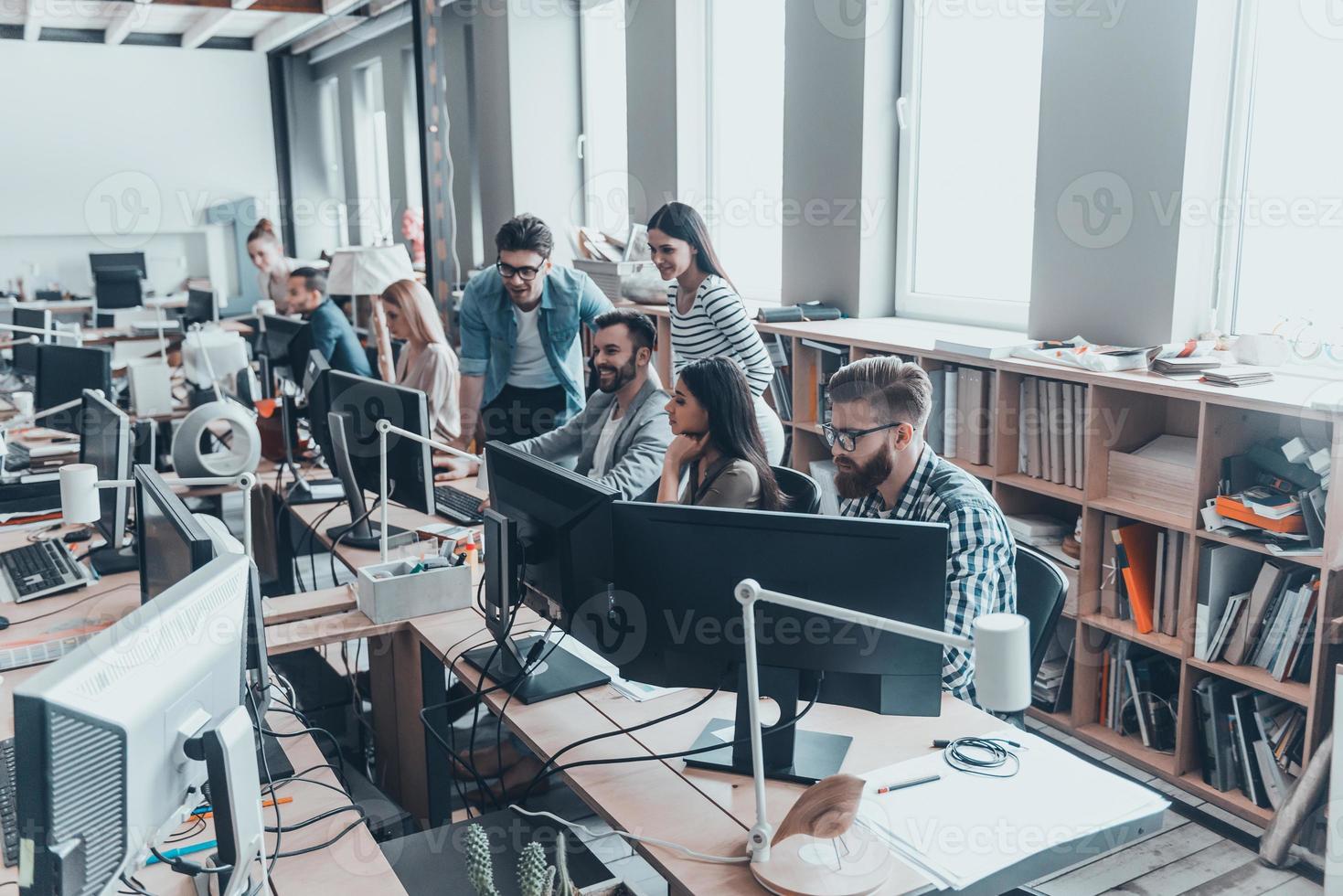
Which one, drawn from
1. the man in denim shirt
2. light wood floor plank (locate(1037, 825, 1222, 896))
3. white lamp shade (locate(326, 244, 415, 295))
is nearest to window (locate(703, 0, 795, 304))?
the man in denim shirt

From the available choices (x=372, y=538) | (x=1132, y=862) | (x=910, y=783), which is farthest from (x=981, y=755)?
(x=372, y=538)

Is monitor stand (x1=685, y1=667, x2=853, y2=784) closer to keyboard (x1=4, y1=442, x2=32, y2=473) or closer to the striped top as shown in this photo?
the striped top

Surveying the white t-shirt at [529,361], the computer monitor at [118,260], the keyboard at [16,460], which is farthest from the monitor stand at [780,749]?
the computer monitor at [118,260]

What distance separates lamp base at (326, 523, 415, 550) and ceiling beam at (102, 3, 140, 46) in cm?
689

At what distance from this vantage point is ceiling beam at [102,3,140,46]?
8664mm

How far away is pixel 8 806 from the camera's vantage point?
1.63 m

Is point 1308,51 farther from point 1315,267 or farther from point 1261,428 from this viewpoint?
point 1261,428

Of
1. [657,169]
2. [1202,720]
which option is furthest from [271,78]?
[1202,720]

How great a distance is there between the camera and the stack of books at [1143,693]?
3092mm

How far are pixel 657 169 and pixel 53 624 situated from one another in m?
3.81

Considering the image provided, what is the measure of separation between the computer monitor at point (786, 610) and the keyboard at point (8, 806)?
0.91 m

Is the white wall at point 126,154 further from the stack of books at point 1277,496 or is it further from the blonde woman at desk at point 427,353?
the stack of books at point 1277,496

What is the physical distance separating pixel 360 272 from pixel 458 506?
286 cm

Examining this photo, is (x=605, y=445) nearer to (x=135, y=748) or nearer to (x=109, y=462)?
(x=109, y=462)
